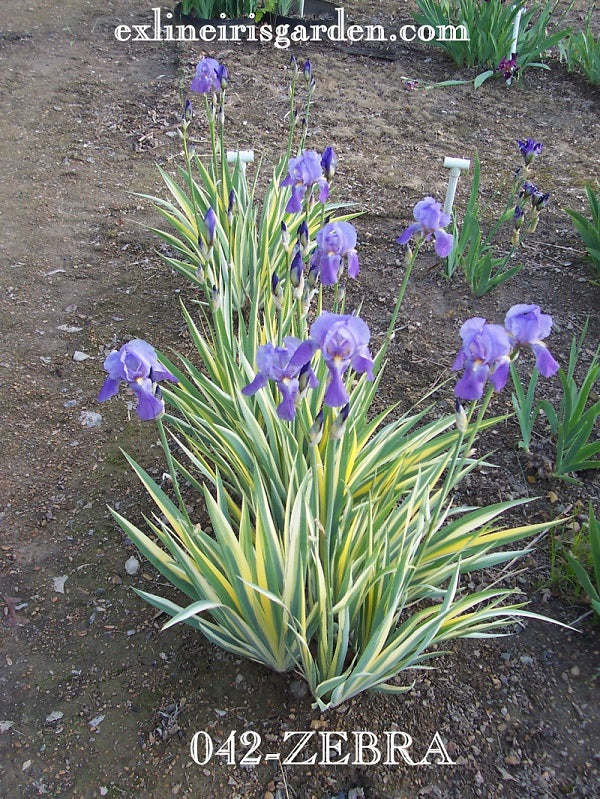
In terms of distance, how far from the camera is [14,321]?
9.84 ft

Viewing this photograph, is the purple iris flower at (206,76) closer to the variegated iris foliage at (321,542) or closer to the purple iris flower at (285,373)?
the variegated iris foliage at (321,542)

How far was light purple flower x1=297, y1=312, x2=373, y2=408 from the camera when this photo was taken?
115cm

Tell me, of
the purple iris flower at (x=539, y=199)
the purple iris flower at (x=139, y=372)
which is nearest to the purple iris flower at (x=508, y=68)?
the purple iris flower at (x=539, y=199)

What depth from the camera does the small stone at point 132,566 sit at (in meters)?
2.04

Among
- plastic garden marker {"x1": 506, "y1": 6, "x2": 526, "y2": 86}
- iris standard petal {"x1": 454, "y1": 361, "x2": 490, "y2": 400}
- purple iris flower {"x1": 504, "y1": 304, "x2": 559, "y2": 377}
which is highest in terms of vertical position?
plastic garden marker {"x1": 506, "y1": 6, "x2": 526, "y2": 86}

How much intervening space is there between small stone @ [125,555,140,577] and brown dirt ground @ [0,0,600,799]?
0.08 ft

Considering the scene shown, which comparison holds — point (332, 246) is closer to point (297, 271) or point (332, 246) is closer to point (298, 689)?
point (297, 271)

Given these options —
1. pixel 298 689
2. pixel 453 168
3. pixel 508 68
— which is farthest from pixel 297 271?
pixel 508 68

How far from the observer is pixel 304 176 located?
180 centimetres

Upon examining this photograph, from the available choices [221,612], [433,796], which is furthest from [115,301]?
[433,796]

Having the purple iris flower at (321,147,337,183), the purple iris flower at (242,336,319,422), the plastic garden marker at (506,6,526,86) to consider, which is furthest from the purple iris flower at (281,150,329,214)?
the plastic garden marker at (506,6,526,86)

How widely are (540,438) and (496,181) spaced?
6.90 ft

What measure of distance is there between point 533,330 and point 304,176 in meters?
0.85

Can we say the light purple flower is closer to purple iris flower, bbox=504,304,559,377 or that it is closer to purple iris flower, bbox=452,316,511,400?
purple iris flower, bbox=452,316,511,400
